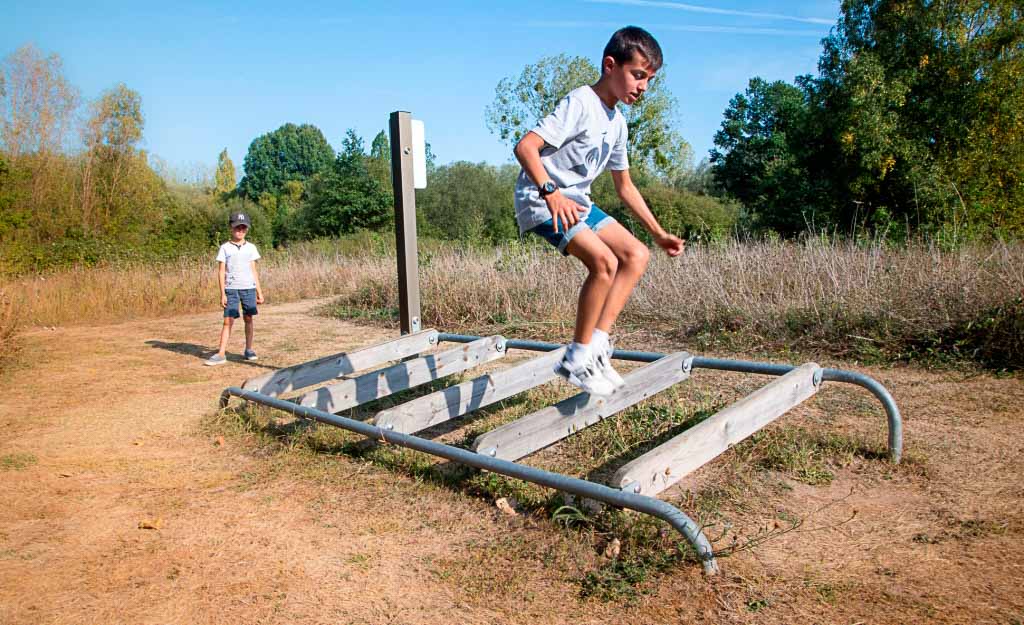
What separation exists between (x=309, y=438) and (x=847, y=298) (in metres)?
5.43

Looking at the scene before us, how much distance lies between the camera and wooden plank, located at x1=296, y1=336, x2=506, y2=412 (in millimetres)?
4684

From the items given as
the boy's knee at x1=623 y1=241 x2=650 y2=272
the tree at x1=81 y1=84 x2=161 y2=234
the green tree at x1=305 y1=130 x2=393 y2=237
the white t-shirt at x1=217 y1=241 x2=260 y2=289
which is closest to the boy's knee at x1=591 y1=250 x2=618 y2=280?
the boy's knee at x1=623 y1=241 x2=650 y2=272

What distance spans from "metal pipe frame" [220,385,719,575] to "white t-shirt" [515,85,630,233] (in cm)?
112

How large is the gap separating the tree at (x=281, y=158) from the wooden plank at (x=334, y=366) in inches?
3248

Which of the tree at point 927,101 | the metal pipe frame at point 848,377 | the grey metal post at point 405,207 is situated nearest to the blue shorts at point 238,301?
the grey metal post at point 405,207

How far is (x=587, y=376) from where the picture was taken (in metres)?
3.51

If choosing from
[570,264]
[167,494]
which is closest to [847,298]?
[570,264]

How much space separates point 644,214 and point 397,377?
230 cm

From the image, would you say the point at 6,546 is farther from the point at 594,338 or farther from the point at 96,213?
the point at 96,213

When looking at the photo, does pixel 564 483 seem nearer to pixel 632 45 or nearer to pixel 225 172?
pixel 632 45

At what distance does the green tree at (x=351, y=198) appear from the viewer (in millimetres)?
33594

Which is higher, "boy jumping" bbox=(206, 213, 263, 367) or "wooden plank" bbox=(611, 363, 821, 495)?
"boy jumping" bbox=(206, 213, 263, 367)

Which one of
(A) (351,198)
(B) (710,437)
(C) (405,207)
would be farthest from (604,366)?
(A) (351,198)

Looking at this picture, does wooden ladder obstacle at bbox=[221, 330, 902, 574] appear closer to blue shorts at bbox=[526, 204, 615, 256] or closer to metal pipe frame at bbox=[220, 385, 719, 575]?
metal pipe frame at bbox=[220, 385, 719, 575]
